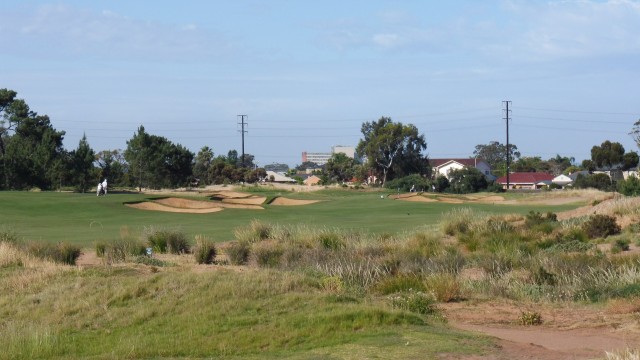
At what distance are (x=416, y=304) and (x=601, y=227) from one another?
19062 mm

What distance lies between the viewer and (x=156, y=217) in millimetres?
44375

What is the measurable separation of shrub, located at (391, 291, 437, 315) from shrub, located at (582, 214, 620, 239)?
17.7m

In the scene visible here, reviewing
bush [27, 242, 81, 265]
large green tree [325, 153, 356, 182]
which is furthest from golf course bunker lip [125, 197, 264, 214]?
large green tree [325, 153, 356, 182]

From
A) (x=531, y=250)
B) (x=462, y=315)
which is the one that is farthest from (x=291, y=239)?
(x=462, y=315)

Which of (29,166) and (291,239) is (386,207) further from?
(29,166)

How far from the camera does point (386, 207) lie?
53.1m

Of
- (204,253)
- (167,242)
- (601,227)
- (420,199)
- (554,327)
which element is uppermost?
(420,199)

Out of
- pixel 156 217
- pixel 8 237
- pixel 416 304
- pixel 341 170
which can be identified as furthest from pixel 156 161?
pixel 416 304

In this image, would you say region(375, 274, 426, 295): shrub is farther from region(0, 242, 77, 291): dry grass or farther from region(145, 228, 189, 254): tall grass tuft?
region(145, 228, 189, 254): tall grass tuft

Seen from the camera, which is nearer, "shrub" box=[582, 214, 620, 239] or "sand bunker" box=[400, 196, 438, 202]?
"shrub" box=[582, 214, 620, 239]

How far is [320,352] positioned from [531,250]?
55.5 feet

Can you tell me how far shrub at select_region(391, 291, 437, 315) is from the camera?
647 inches

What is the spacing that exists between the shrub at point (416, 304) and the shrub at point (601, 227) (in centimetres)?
1766

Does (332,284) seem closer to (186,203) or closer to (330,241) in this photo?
(330,241)
